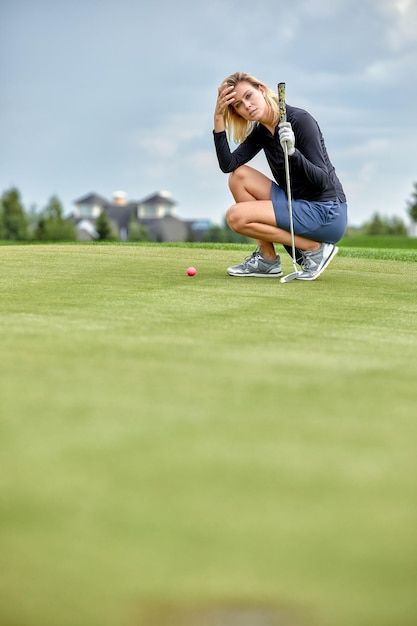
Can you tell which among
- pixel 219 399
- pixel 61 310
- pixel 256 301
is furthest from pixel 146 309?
pixel 219 399

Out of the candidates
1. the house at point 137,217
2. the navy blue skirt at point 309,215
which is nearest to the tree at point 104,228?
the house at point 137,217

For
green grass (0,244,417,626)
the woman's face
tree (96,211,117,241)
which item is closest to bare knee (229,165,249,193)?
the woman's face

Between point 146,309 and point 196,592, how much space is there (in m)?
2.80

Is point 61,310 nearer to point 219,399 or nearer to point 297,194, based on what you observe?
point 219,399

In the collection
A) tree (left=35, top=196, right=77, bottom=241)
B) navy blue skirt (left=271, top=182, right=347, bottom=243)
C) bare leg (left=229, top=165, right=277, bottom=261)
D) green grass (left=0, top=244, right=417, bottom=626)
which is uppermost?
tree (left=35, top=196, right=77, bottom=241)

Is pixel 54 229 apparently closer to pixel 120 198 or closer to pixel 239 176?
pixel 120 198

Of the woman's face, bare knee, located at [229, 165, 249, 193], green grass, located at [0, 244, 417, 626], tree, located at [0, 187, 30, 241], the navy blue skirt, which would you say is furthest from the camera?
tree, located at [0, 187, 30, 241]

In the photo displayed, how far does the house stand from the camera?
258ft

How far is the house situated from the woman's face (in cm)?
6704

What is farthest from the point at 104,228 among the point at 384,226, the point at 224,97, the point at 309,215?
the point at 224,97

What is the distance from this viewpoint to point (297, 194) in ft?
19.8

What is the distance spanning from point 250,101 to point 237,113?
260 mm

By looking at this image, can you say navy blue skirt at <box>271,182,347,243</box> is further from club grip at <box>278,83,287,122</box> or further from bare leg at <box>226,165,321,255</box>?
club grip at <box>278,83,287,122</box>

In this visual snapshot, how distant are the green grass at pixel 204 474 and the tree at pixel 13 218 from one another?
5915 centimetres
